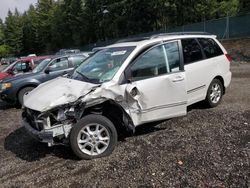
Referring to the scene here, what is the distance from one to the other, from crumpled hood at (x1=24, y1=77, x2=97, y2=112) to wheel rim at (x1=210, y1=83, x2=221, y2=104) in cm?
326

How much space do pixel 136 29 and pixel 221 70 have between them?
134 ft

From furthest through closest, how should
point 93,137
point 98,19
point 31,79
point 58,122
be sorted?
1. point 98,19
2. point 31,79
3. point 93,137
4. point 58,122

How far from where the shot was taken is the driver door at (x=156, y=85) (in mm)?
5262

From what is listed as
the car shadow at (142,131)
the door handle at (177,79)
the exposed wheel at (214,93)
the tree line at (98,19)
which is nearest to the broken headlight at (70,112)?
the car shadow at (142,131)

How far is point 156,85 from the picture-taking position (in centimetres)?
545

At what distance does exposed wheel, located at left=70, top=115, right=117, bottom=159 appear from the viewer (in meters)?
4.75

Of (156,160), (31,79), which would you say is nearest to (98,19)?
(31,79)

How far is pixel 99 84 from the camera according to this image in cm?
505

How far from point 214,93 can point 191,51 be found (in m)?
1.32

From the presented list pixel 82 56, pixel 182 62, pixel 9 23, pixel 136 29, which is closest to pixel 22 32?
pixel 9 23

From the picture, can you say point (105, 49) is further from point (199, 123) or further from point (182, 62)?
point (199, 123)

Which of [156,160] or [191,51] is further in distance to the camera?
[191,51]

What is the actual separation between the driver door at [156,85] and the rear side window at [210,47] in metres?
1.18

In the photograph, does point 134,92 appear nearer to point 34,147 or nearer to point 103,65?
point 103,65
